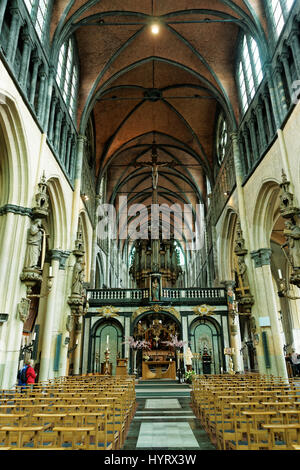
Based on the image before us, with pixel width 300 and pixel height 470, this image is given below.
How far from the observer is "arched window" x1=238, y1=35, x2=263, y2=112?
15906 millimetres

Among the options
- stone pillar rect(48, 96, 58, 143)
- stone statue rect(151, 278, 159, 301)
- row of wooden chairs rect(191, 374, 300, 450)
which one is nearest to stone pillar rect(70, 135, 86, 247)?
stone pillar rect(48, 96, 58, 143)

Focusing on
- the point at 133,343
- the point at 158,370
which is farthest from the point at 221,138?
the point at 158,370

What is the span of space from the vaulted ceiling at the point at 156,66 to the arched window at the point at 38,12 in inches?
25.4

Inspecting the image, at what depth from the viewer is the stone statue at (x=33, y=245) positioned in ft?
34.9

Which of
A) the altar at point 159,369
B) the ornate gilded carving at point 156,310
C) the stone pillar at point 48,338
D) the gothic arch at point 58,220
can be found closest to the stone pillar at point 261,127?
the gothic arch at point 58,220

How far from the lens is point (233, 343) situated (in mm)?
19453

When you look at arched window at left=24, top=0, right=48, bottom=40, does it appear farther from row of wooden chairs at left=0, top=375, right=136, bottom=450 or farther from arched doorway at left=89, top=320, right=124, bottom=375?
arched doorway at left=89, top=320, right=124, bottom=375

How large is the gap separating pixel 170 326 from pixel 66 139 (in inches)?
524

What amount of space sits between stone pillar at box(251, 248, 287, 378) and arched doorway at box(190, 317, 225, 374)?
A: 19.6 ft

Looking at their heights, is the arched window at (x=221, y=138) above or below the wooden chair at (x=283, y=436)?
above

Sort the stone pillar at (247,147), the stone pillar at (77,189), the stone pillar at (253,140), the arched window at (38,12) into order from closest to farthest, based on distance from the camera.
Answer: the arched window at (38,12) → the stone pillar at (253,140) → the stone pillar at (247,147) → the stone pillar at (77,189)

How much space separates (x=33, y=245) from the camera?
427 inches

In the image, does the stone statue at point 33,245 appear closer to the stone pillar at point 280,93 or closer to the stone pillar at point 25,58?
the stone pillar at point 25,58
